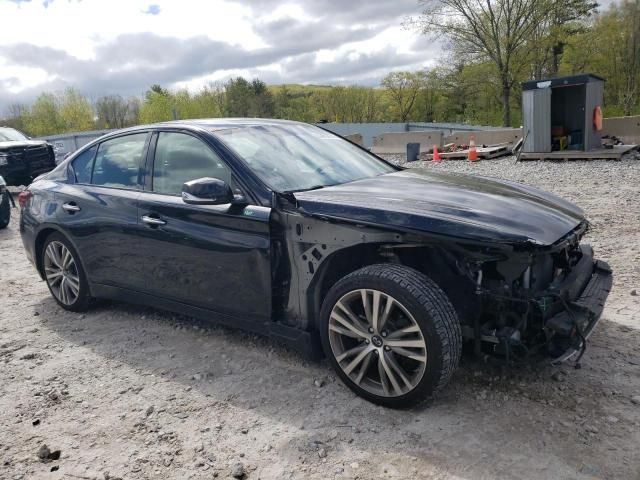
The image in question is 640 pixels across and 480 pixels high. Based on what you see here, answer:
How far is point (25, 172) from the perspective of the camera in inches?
504

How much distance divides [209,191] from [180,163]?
72 cm

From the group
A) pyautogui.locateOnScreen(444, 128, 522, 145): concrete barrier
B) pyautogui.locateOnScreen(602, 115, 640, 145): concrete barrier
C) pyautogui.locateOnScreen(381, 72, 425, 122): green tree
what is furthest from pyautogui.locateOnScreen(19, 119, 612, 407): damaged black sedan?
pyautogui.locateOnScreen(381, 72, 425, 122): green tree

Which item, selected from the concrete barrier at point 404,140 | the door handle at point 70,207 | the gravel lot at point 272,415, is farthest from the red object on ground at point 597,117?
the door handle at point 70,207

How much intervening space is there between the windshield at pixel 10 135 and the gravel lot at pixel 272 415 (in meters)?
11.2

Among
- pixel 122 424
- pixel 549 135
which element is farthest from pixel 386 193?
pixel 549 135

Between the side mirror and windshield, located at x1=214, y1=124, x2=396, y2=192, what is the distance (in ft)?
0.83

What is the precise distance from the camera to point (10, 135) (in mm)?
13641

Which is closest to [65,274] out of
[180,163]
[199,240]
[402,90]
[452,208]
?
[180,163]

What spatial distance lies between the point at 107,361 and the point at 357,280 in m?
2.03

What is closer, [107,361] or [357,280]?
[357,280]

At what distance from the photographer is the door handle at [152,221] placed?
3.60m

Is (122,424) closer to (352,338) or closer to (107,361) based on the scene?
(107,361)

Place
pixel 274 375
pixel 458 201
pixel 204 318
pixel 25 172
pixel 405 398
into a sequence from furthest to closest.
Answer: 1. pixel 25 172
2. pixel 204 318
3. pixel 274 375
4. pixel 458 201
5. pixel 405 398

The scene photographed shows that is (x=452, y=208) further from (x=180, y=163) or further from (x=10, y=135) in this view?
(x=10, y=135)
